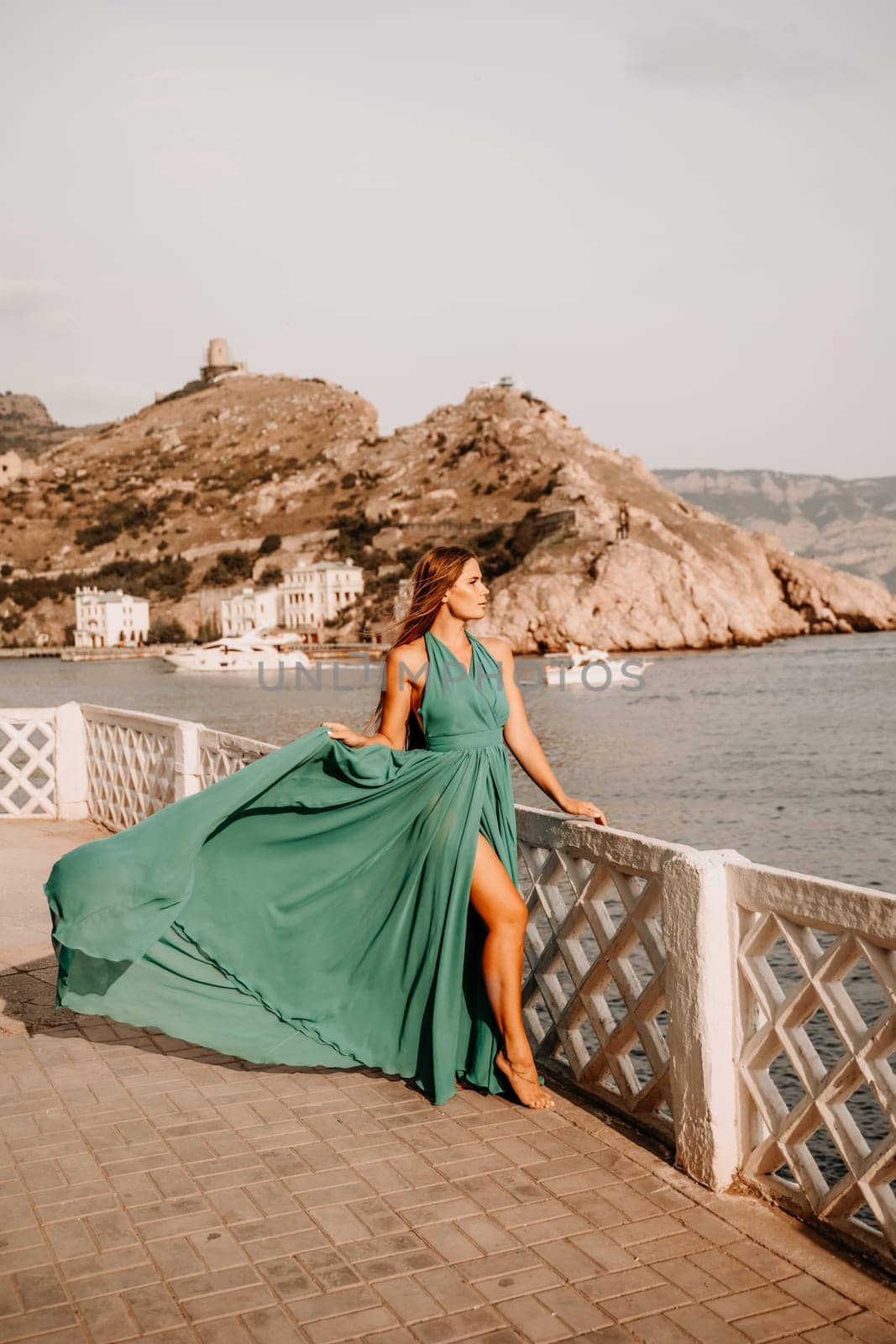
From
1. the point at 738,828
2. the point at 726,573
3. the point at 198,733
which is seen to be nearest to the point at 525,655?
the point at 726,573

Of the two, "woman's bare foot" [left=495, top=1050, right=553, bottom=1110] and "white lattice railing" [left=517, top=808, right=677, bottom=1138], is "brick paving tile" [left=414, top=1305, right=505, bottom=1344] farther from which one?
"woman's bare foot" [left=495, top=1050, right=553, bottom=1110]

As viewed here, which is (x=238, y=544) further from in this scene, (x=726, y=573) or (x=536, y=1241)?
(x=536, y=1241)

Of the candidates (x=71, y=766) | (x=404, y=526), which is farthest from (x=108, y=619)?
(x=71, y=766)

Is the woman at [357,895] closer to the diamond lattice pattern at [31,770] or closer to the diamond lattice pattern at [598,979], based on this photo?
the diamond lattice pattern at [598,979]

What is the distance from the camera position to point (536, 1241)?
327 cm

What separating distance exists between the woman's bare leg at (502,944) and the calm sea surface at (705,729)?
799cm

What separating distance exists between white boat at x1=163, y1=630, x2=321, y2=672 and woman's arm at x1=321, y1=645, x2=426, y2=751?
9457cm

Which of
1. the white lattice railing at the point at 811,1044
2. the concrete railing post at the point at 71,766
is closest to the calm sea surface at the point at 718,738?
the white lattice railing at the point at 811,1044

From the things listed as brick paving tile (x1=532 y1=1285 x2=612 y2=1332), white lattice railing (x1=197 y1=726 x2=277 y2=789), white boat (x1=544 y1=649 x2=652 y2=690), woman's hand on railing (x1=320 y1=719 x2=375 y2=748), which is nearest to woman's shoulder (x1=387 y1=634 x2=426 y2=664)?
woman's hand on railing (x1=320 y1=719 x2=375 y2=748)

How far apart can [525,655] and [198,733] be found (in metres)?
96.3

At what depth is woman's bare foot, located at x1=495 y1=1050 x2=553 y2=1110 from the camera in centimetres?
424

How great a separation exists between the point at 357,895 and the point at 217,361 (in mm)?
184289

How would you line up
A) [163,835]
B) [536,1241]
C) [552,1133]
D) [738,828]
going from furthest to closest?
[738,828]
[163,835]
[552,1133]
[536,1241]

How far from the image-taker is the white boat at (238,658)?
3939 inches
